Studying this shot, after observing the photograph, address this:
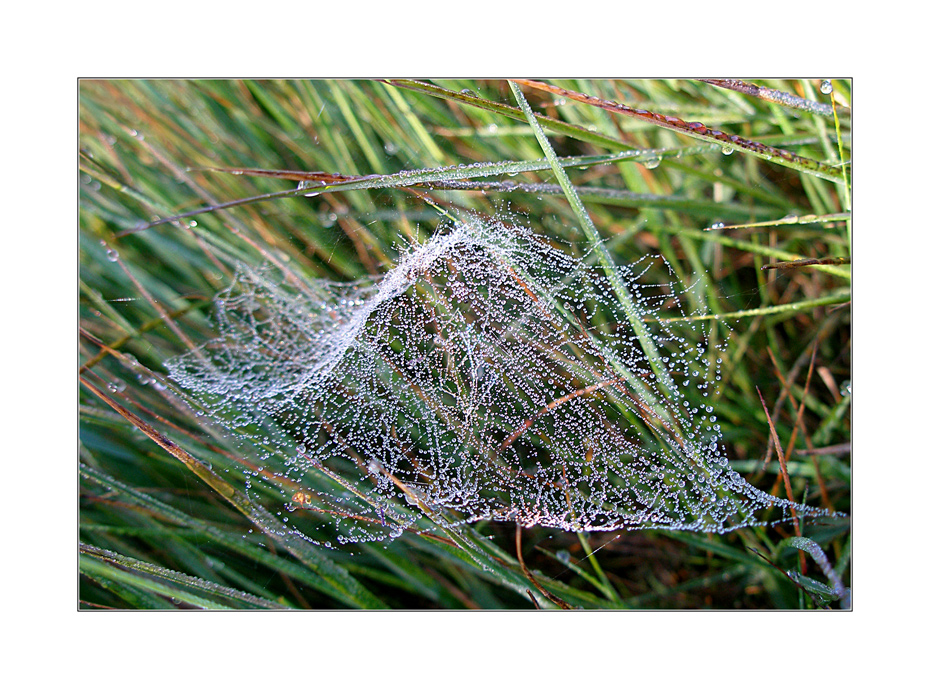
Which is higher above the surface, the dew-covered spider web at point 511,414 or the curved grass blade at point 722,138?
the curved grass blade at point 722,138

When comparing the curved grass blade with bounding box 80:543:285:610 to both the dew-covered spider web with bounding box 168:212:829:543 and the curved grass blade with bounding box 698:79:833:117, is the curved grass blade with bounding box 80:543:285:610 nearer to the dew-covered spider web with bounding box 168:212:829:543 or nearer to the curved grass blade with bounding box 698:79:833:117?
the dew-covered spider web with bounding box 168:212:829:543

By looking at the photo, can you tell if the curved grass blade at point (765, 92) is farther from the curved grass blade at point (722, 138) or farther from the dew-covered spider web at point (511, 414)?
the dew-covered spider web at point (511, 414)

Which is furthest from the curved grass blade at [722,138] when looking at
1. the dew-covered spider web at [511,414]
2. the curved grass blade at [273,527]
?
the curved grass blade at [273,527]

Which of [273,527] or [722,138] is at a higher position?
[722,138]

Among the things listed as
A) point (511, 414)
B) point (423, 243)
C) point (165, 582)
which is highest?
point (423, 243)

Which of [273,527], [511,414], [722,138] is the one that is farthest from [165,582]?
[722,138]

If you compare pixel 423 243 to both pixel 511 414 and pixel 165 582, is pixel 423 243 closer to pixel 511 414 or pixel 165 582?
pixel 511 414
